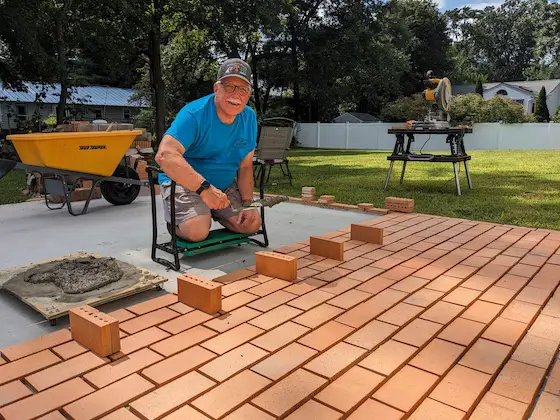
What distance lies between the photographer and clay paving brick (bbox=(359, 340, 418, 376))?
161 centimetres

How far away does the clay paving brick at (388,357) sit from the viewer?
1.61m

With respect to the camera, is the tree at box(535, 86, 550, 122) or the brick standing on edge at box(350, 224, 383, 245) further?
the tree at box(535, 86, 550, 122)

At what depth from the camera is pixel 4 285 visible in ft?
7.82

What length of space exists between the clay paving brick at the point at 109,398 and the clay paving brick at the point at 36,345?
1.51ft

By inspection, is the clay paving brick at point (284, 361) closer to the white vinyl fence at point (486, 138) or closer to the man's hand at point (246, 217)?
the man's hand at point (246, 217)

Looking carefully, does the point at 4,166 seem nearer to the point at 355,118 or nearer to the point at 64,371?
the point at 64,371

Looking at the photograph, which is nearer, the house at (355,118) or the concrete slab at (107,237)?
the concrete slab at (107,237)

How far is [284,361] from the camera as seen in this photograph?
166cm

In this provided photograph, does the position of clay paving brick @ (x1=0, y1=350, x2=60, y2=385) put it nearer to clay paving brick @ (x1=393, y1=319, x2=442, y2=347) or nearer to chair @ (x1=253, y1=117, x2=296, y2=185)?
clay paving brick @ (x1=393, y1=319, x2=442, y2=347)

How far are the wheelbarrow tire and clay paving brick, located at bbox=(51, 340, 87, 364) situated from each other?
3536 millimetres

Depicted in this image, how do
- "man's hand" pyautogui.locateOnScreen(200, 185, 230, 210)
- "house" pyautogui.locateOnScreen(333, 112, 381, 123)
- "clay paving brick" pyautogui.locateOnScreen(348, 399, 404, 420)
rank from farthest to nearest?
"house" pyautogui.locateOnScreen(333, 112, 381, 123) < "man's hand" pyautogui.locateOnScreen(200, 185, 230, 210) < "clay paving brick" pyautogui.locateOnScreen(348, 399, 404, 420)

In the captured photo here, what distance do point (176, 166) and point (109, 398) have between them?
1438mm

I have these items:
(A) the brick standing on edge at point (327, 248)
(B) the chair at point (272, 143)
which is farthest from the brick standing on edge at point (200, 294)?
(B) the chair at point (272, 143)

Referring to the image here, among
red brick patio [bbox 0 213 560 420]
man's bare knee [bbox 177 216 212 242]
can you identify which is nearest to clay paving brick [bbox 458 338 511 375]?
red brick patio [bbox 0 213 560 420]
